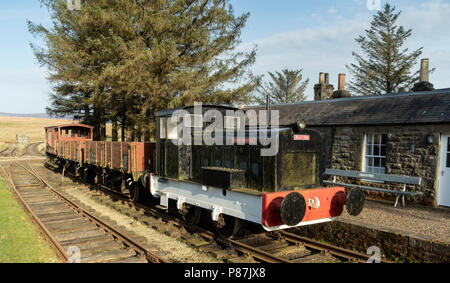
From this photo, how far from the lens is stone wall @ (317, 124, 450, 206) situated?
29.8 ft

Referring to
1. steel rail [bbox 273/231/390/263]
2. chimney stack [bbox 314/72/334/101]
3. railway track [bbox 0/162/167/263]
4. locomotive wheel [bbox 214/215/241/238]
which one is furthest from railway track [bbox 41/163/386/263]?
chimney stack [bbox 314/72/334/101]

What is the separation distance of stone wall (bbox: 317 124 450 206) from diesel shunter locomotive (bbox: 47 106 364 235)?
430cm

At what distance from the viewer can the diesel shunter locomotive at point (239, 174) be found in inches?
224

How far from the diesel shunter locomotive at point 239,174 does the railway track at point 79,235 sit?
1.62m

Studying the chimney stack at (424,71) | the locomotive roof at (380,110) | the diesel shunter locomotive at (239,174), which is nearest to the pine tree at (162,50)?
the locomotive roof at (380,110)

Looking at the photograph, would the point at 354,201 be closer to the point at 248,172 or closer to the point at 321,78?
the point at 248,172

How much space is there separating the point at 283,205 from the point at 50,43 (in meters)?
19.2

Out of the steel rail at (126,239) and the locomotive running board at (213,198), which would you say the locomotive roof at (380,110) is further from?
the steel rail at (126,239)

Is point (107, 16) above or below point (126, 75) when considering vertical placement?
above

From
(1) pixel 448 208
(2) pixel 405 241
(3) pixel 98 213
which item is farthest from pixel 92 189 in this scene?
(1) pixel 448 208

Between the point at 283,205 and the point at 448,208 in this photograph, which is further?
the point at 448,208

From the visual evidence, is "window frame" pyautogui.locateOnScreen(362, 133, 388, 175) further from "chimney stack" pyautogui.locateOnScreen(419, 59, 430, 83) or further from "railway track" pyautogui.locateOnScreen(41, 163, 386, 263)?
"chimney stack" pyautogui.locateOnScreen(419, 59, 430, 83)
